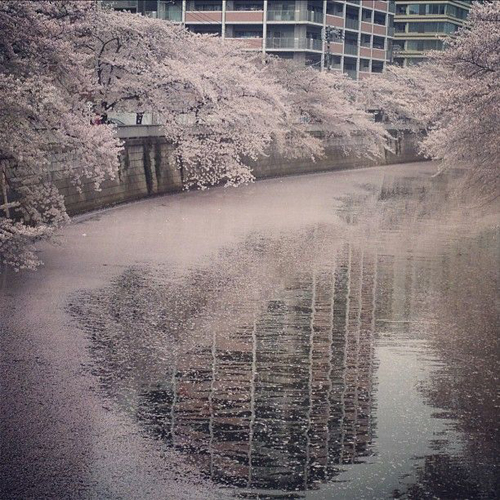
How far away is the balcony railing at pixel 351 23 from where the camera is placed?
92188 millimetres

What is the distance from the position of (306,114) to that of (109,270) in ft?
128

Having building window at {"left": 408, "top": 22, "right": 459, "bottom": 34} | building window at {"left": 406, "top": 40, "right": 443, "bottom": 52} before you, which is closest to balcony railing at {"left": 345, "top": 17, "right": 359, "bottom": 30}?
building window at {"left": 406, "top": 40, "right": 443, "bottom": 52}

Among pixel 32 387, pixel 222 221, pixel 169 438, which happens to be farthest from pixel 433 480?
pixel 222 221

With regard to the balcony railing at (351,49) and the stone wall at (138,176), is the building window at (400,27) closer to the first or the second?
the balcony railing at (351,49)

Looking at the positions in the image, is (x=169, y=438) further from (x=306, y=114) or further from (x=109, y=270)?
(x=306, y=114)

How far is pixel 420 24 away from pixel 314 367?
103677 millimetres

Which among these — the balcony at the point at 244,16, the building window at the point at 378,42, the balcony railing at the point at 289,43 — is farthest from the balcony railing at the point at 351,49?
the balcony at the point at 244,16

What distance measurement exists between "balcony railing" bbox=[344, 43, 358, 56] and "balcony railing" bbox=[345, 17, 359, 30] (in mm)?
1707

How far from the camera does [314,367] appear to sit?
14.0m

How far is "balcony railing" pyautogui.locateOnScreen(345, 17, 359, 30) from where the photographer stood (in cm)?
9219

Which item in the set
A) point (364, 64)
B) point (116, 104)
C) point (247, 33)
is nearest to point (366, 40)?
point (364, 64)

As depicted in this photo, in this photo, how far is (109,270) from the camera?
2186 cm

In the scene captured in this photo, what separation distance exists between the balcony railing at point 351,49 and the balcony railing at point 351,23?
1.71 m

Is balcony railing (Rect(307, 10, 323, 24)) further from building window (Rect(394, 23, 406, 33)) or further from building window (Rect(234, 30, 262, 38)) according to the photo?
building window (Rect(394, 23, 406, 33))
